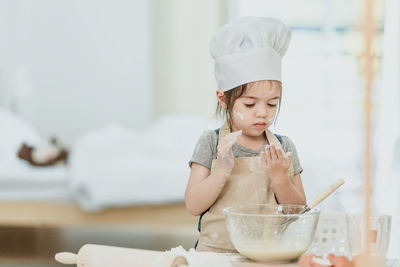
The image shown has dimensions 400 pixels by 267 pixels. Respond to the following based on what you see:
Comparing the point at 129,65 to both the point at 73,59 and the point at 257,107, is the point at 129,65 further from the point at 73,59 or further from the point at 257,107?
the point at 257,107

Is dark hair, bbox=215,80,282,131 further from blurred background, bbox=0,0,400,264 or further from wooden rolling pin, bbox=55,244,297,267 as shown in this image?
blurred background, bbox=0,0,400,264

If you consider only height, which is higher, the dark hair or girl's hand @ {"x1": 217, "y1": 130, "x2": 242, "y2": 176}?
the dark hair

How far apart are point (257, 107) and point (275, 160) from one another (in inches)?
2.5

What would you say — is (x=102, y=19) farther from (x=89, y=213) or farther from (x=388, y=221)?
(x=388, y=221)

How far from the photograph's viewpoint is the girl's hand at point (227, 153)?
0.69 meters

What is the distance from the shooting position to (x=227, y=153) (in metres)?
0.69

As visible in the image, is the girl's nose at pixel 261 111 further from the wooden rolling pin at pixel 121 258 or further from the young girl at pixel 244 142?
the wooden rolling pin at pixel 121 258

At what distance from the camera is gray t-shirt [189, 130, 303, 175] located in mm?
721

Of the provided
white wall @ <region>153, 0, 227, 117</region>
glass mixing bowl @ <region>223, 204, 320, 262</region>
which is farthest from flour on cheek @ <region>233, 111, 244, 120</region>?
Result: white wall @ <region>153, 0, 227, 117</region>

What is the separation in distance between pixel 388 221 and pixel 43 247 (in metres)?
1.91

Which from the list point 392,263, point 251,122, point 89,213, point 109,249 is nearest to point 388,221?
point 392,263

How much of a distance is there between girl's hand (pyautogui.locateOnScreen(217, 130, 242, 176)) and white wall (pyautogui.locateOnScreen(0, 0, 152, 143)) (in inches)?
115

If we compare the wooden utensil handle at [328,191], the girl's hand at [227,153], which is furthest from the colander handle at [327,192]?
the girl's hand at [227,153]

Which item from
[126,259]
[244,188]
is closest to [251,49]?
[244,188]
